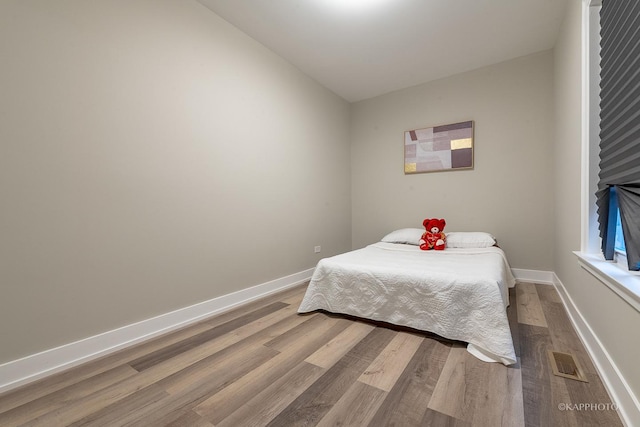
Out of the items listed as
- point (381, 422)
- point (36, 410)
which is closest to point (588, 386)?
point (381, 422)

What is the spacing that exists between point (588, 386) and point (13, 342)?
2.76 m

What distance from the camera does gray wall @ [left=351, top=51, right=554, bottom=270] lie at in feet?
9.82

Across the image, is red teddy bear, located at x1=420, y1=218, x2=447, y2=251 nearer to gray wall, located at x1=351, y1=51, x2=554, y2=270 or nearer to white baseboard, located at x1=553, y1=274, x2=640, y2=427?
gray wall, located at x1=351, y1=51, x2=554, y2=270

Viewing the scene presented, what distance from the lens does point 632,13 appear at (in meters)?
1.11

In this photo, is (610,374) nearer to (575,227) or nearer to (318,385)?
(575,227)

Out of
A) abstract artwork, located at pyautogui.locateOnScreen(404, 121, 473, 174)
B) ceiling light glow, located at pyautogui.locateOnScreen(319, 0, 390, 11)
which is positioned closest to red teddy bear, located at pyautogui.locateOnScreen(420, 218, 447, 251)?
abstract artwork, located at pyautogui.locateOnScreen(404, 121, 473, 174)

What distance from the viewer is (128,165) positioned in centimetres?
180

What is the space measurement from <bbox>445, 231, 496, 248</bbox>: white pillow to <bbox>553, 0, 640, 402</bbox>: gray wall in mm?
573

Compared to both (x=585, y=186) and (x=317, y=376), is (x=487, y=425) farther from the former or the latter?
(x=585, y=186)

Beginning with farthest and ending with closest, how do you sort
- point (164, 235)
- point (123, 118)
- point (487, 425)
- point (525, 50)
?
1. point (525, 50)
2. point (164, 235)
3. point (123, 118)
4. point (487, 425)

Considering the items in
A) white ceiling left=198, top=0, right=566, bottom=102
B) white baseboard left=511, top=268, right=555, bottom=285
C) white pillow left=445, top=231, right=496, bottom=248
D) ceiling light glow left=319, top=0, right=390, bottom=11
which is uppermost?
white ceiling left=198, top=0, right=566, bottom=102

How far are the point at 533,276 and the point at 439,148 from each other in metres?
1.80

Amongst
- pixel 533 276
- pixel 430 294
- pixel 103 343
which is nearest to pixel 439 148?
pixel 533 276

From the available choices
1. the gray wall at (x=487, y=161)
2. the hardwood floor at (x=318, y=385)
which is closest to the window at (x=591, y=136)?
the hardwood floor at (x=318, y=385)
